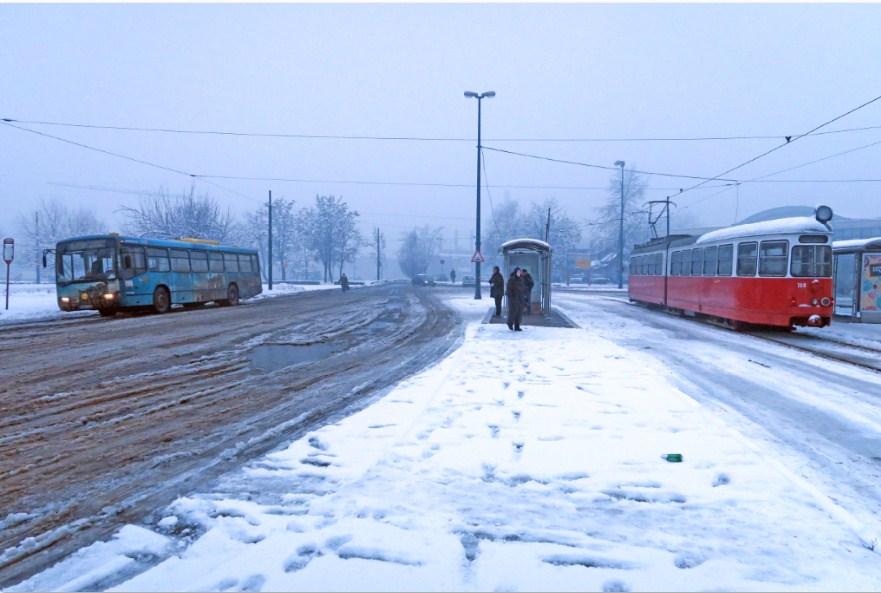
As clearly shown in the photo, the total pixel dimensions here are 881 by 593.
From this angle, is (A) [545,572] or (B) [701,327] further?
(B) [701,327]

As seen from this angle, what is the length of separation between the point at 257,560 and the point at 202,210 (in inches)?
2087

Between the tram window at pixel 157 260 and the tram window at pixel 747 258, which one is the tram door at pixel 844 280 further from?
the tram window at pixel 157 260

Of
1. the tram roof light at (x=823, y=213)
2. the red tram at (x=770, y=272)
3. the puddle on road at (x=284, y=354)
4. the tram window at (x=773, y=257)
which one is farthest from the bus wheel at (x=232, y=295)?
the tram roof light at (x=823, y=213)

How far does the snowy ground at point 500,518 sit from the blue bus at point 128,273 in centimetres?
1659

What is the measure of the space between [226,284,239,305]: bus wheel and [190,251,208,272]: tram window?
2301 millimetres

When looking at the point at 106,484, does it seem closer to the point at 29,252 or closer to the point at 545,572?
the point at 545,572

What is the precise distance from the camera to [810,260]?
45.8 ft

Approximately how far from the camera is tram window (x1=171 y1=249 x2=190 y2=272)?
2136 cm

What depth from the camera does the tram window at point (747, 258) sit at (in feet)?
48.7

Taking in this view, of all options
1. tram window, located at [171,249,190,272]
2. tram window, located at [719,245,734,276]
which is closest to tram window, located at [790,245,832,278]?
tram window, located at [719,245,734,276]

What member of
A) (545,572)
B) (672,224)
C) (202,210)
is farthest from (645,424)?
(672,224)

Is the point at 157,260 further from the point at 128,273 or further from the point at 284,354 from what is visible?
the point at 284,354

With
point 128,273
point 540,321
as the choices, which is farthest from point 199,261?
point 540,321

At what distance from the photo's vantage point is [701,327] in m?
16.7
